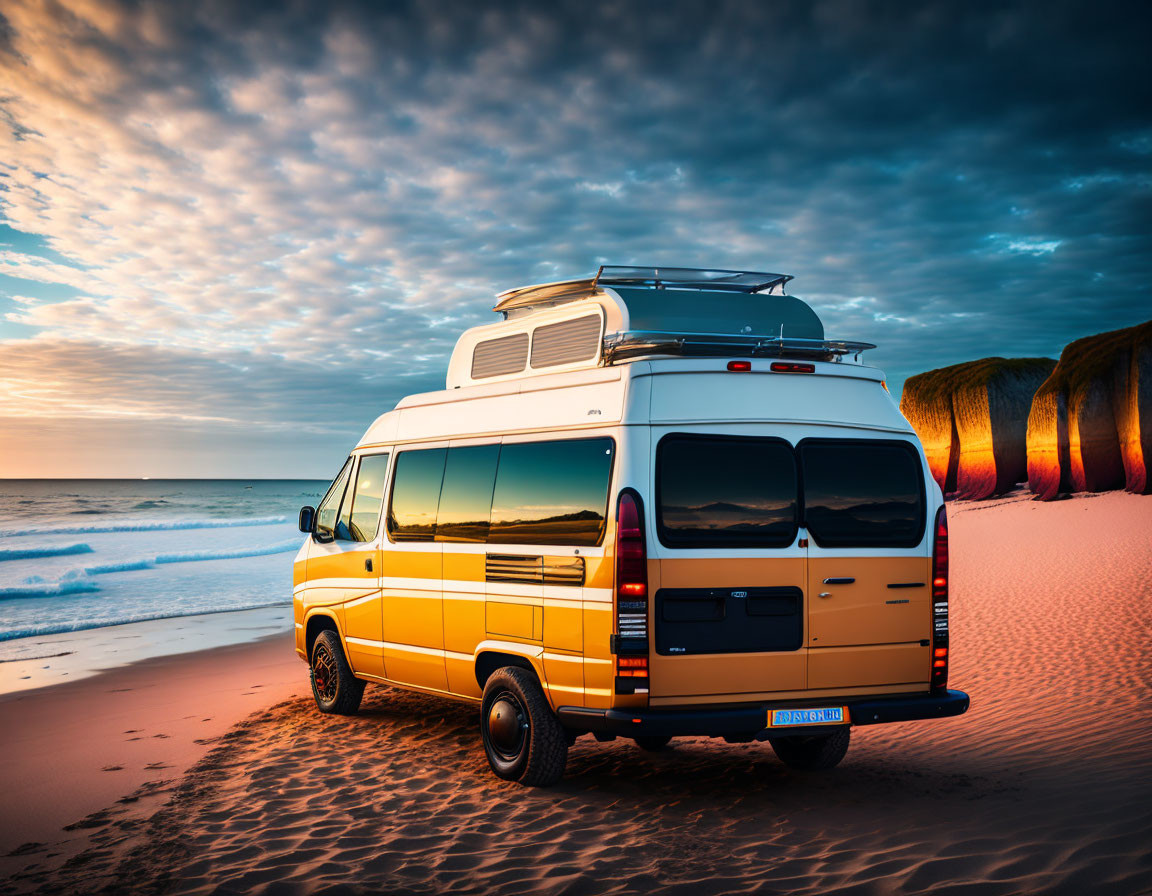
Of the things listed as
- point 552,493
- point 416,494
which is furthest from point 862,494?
point 416,494

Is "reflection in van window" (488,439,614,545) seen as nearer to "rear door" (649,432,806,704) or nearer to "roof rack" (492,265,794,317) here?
"rear door" (649,432,806,704)

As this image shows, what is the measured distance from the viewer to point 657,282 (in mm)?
7988

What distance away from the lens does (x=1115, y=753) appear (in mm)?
7738

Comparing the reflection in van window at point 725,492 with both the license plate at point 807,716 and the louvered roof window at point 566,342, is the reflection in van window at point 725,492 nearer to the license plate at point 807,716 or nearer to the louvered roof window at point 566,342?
the license plate at point 807,716

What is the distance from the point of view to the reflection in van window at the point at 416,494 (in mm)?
8008

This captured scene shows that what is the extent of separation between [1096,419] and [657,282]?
3768 cm

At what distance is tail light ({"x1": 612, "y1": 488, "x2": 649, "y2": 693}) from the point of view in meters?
5.80

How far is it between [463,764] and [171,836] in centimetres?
227

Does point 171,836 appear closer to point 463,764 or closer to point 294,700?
point 463,764

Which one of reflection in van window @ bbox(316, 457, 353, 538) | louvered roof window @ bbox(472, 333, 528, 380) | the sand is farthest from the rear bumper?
reflection in van window @ bbox(316, 457, 353, 538)

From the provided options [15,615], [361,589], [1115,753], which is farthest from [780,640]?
[15,615]

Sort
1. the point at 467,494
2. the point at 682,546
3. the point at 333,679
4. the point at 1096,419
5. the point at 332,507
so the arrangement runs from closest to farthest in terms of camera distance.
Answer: the point at 682,546, the point at 467,494, the point at 333,679, the point at 332,507, the point at 1096,419

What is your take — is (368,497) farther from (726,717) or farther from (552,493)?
(726,717)

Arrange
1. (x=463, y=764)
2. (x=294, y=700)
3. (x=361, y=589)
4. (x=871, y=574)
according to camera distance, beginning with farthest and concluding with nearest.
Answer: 1. (x=294, y=700)
2. (x=361, y=589)
3. (x=463, y=764)
4. (x=871, y=574)
